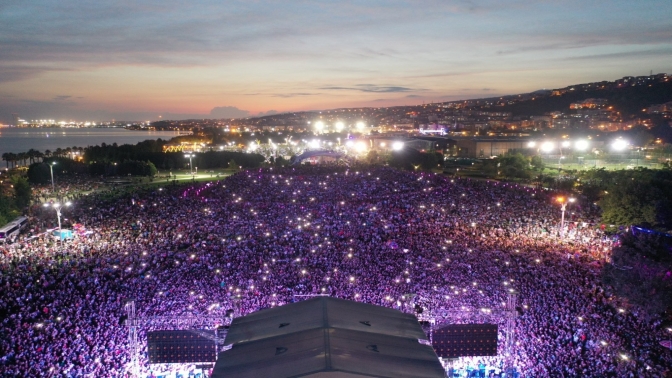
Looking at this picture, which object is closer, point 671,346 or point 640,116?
point 671,346

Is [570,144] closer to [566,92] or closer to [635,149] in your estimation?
[635,149]

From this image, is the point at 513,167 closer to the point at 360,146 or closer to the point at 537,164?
the point at 537,164

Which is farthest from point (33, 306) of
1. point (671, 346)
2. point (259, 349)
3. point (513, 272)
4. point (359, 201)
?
point (359, 201)

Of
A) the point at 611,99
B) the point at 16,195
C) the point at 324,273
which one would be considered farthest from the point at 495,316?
the point at 611,99

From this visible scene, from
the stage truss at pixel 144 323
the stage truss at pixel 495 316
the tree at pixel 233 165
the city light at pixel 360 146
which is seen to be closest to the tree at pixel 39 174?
the tree at pixel 233 165

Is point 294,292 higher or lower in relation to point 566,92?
lower

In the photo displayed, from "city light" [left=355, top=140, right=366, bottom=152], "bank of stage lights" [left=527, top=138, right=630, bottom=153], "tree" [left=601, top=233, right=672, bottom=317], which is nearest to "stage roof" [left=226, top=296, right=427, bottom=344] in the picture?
"tree" [left=601, top=233, right=672, bottom=317]
